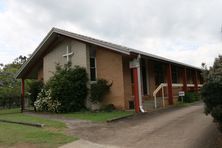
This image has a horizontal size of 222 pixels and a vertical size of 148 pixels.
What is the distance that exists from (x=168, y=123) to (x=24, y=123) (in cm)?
674

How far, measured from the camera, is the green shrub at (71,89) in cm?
1684

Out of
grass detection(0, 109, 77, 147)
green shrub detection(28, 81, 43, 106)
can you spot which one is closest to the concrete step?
grass detection(0, 109, 77, 147)

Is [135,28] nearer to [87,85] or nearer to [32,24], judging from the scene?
[87,85]

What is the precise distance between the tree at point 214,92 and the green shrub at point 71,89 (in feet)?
34.6

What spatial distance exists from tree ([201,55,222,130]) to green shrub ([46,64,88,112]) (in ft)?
34.6

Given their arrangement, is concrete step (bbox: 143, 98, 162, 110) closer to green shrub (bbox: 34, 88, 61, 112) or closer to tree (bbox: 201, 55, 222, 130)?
green shrub (bbox: 34, 88, 61, 112)

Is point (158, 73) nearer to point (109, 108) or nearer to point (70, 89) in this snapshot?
point (109, 108)

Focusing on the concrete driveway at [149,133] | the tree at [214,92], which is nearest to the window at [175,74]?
the concrete driveway at [149,133]

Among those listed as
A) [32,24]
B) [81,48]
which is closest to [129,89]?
[81,48]

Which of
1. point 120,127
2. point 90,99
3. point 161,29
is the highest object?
point 161,29

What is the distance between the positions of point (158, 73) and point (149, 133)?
12894mm

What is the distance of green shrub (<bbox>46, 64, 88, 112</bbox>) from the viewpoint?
1684cm

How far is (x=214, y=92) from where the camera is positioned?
734 cm

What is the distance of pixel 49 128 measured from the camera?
35.9ft
